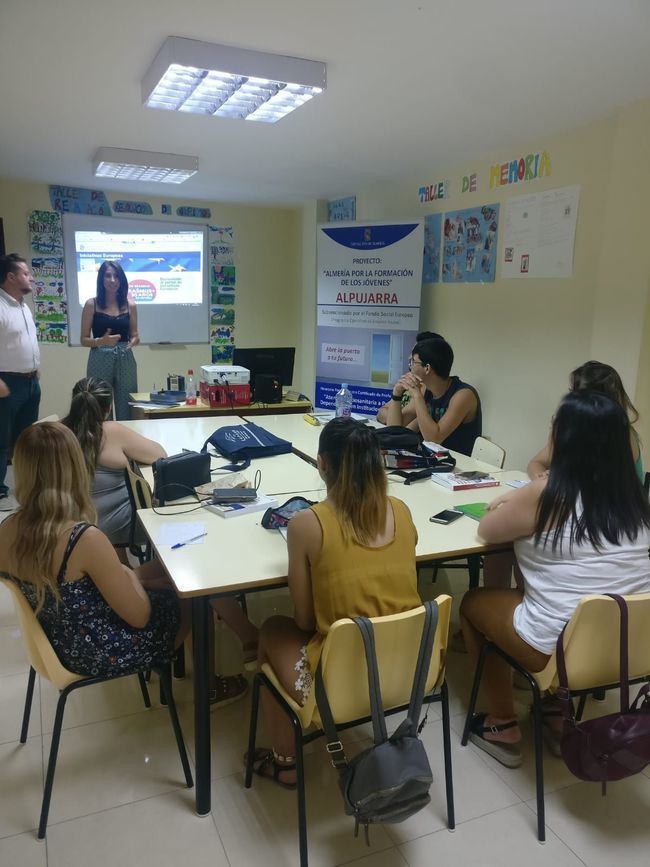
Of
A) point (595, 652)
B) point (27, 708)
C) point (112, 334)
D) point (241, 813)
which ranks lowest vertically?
point (241, 813)

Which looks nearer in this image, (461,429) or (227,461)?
(227,461)

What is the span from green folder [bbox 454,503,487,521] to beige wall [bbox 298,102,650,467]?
4.73 ft

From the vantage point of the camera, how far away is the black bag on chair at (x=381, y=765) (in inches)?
56.2

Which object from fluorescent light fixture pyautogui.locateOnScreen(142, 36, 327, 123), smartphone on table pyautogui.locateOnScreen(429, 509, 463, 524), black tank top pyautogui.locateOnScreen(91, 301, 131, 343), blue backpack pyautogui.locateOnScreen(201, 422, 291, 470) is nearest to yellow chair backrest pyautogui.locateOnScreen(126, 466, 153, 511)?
blue backpack pyautogui.locateOnScreen(201, 422, 291, 470)

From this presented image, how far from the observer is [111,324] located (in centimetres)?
525

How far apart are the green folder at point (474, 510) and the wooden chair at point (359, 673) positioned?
2.20 ft

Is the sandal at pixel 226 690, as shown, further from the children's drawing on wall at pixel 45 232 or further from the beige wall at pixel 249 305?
the children's drawing on wall at pixel 45 232

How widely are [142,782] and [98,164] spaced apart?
4255 mm

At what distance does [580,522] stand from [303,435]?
6.45ft

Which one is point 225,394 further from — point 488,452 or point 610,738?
point 610,738

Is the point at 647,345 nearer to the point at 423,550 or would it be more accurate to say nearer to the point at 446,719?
the point at 423,550

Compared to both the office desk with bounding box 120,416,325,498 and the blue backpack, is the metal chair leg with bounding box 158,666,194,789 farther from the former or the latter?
the blue backpack

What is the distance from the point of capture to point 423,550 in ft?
6.31

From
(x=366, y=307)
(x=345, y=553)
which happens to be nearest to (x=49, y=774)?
(x=345, y=553)
